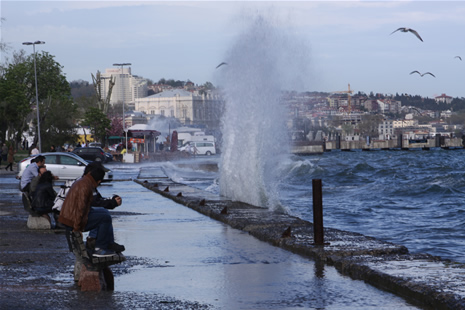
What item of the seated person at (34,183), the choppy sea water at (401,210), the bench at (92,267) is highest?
the seated person at (34,183)

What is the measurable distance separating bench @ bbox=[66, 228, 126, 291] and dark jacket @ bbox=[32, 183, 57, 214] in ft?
18.7

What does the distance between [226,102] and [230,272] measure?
14.4 m

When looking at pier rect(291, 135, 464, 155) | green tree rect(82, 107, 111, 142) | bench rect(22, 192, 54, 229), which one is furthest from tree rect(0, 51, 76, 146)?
pier rect(291, 135, 464, 155)

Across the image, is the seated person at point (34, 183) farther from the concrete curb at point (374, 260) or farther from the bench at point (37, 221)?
the concrete curb at point (374, 260)

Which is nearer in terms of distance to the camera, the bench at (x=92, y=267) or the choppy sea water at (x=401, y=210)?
the bench at (x=92, y=267)

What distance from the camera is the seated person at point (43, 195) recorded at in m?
13.7

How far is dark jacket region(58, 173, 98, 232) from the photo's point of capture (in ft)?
26.0

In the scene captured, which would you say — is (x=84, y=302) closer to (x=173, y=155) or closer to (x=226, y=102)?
(x=226, y=102)

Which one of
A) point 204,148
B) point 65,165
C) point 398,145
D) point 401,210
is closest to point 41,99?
point 204,148

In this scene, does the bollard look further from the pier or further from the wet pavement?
the pier

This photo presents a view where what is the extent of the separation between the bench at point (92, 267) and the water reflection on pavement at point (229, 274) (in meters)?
0.21

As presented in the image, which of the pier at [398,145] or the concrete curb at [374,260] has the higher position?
the concrete curb at [374,260]

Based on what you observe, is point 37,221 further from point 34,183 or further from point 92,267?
point 92,267

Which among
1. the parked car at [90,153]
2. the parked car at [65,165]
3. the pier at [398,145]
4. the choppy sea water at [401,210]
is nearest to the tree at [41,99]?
the parked car at [90,153]
